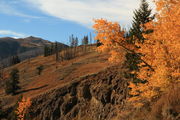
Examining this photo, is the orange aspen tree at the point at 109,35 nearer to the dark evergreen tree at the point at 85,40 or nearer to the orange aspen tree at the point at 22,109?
the orange aspen tree at the point at 22,109

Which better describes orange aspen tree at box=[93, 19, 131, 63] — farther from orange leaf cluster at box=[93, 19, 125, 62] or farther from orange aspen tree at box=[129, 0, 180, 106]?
orange aspen tree at box=[129, 0, 180, 106]

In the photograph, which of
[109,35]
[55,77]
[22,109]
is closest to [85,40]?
[55,77]

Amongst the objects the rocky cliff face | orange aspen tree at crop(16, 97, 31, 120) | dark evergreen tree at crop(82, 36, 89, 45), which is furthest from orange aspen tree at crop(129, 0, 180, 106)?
dark evergreen tree at crop(82, 36, 89, 45)

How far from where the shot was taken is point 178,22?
34.7 feet

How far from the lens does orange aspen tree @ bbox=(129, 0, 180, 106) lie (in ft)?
36.1

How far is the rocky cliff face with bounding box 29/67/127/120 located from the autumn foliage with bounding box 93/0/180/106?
21.0m

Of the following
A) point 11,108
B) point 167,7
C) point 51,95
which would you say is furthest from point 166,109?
point 11,108

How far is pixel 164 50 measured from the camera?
12.0m

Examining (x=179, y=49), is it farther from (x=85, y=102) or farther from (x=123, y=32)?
(x=85, y=102)

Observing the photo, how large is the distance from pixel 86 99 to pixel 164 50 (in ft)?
105

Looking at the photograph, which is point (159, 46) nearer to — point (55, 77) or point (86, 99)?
point (86, 99)

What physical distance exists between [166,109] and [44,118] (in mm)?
41618

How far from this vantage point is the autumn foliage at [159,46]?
11.2m

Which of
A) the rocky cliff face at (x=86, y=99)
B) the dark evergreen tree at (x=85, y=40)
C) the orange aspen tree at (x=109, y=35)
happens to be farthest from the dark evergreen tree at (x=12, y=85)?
the dark evergreen tree at (x=85, y=40)
